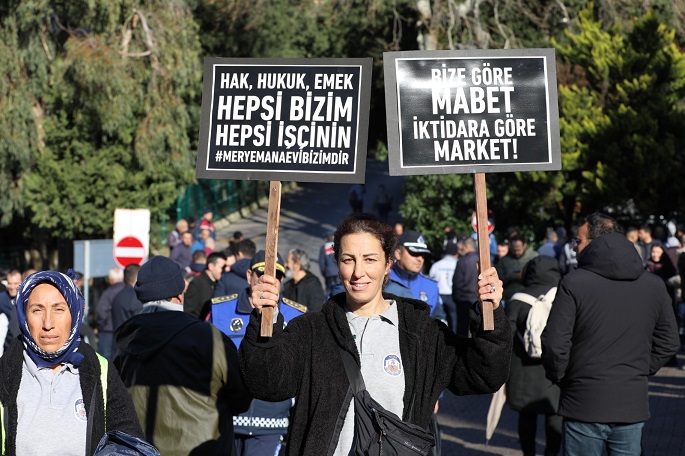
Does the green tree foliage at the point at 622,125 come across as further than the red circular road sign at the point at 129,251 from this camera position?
Yes

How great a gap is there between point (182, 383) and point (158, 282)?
0.58 m

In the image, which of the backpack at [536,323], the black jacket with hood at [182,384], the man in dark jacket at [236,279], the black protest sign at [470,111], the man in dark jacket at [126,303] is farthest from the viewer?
the man in dark jacket at [126,303]

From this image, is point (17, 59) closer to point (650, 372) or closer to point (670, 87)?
point (670, 87)

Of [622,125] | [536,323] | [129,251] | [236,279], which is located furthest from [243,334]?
[622,125]

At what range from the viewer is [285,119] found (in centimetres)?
481

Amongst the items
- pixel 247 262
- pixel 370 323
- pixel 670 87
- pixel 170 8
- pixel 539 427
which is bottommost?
pixel 539 427

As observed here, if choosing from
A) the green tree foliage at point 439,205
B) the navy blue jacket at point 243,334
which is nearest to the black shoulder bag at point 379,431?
the navy blue jacket at point 243,334

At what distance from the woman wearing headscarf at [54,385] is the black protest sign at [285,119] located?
0.78 meters

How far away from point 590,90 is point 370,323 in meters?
22.5

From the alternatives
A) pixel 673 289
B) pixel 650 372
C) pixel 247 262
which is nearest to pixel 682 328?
pixel 673 289

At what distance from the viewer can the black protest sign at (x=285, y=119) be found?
478cm

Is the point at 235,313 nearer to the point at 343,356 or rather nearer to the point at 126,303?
the point at 343,356

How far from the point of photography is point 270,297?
414 cm

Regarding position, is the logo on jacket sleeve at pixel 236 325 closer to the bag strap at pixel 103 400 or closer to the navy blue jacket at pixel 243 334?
the navy blue jacket at pixel 243 334
